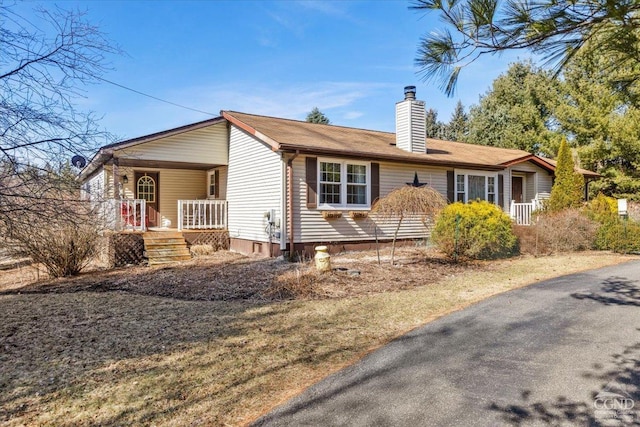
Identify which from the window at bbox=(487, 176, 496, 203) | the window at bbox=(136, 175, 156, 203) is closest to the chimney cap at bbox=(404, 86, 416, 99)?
the window at bbox=(487, 176, 496, 203)

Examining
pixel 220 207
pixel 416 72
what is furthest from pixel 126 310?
pixel 220 207

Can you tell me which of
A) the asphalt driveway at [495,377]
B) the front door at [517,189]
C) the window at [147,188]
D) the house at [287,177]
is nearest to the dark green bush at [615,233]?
the house at [287,177]

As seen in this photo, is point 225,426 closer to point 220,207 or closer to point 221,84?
point 220,207

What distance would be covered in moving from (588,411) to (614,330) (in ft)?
8.03

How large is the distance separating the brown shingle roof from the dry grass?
142 inches

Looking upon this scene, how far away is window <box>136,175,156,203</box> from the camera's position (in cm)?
1555

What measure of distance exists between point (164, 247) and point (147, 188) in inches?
197

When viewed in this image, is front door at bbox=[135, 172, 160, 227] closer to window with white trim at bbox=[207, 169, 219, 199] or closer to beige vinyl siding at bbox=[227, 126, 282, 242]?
window with white trim at bbox=[207, 169, 219, 199]

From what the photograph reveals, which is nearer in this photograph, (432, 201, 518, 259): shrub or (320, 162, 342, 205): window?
(432, 201, 518, 259): shrub

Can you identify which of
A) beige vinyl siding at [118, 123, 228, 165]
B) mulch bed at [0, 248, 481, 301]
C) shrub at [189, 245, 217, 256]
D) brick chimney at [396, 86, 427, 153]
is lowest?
mulch bed at [0, 248, 481, 301]

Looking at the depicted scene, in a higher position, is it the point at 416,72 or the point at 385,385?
the point at 416,72

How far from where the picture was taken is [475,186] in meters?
15.0

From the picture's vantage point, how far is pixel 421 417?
298cm

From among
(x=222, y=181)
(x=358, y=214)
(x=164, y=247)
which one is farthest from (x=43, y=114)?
(x=222, y=181)
